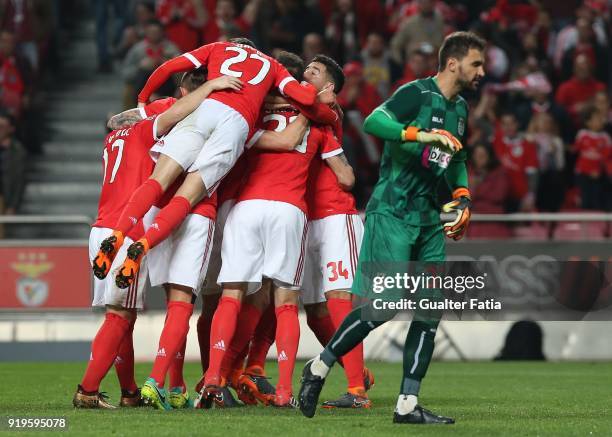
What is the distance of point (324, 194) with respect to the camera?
29.3ft

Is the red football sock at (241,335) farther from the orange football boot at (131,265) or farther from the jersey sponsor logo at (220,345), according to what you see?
the orange football boot at (131,265)

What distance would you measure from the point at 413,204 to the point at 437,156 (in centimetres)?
31

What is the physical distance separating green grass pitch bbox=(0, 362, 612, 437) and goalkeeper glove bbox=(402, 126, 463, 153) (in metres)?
1.54

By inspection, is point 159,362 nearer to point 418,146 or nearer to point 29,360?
point 418,146

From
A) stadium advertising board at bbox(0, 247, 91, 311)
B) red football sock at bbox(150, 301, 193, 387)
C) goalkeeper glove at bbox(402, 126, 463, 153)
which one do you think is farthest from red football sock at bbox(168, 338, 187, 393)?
stadium advertising board at bbox(0, 247, 91, 311)

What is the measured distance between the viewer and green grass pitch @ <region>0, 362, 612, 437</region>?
6.90m

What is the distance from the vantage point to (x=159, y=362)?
7934 millimetres

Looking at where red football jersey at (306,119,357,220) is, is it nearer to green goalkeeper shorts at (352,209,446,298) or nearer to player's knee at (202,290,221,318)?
player's knee at (202,290,221,318)

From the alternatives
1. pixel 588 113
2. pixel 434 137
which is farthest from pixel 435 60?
pixel 434 137

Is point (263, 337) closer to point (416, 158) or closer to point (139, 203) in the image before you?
point (139, 203)

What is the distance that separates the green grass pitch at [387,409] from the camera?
272 inches

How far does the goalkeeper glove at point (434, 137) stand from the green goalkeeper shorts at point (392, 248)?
0.54 m

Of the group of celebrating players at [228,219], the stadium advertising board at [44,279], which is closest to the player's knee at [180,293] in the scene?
the group of celebrating players at [228,219]

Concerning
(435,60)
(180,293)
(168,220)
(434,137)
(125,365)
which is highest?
(435,60)
